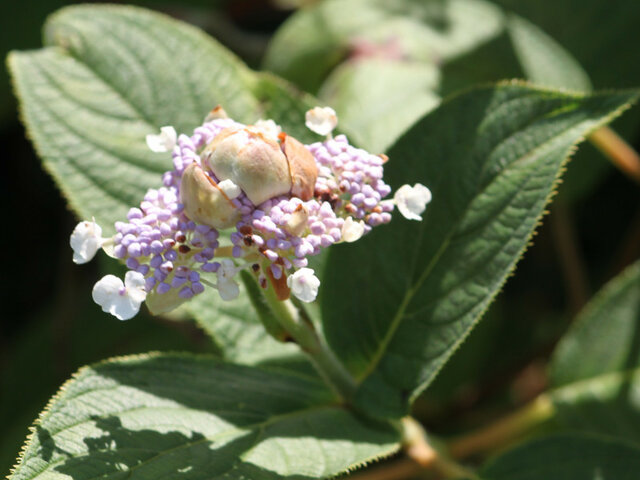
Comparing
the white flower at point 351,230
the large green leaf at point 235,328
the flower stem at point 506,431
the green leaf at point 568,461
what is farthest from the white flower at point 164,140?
the flower stem at point 506,431

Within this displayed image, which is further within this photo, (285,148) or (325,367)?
(325,367)

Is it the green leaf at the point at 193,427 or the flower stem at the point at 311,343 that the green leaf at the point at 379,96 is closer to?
the flower stem at the point at 311,343

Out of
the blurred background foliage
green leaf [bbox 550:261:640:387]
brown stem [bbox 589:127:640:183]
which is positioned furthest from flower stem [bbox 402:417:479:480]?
brown stem [bbox 589:127:640:183]

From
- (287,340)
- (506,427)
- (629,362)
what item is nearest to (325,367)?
(287,340)

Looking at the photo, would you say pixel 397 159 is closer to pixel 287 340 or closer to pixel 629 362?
pixel 287 340

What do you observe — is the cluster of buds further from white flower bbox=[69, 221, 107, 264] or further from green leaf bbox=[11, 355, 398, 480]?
green leaf bbox=[11, 355, 398, 480]

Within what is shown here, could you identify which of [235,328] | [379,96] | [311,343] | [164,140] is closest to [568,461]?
[311,343]

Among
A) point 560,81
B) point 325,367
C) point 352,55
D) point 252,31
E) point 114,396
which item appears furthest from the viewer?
point 252,31

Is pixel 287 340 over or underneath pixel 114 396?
over
